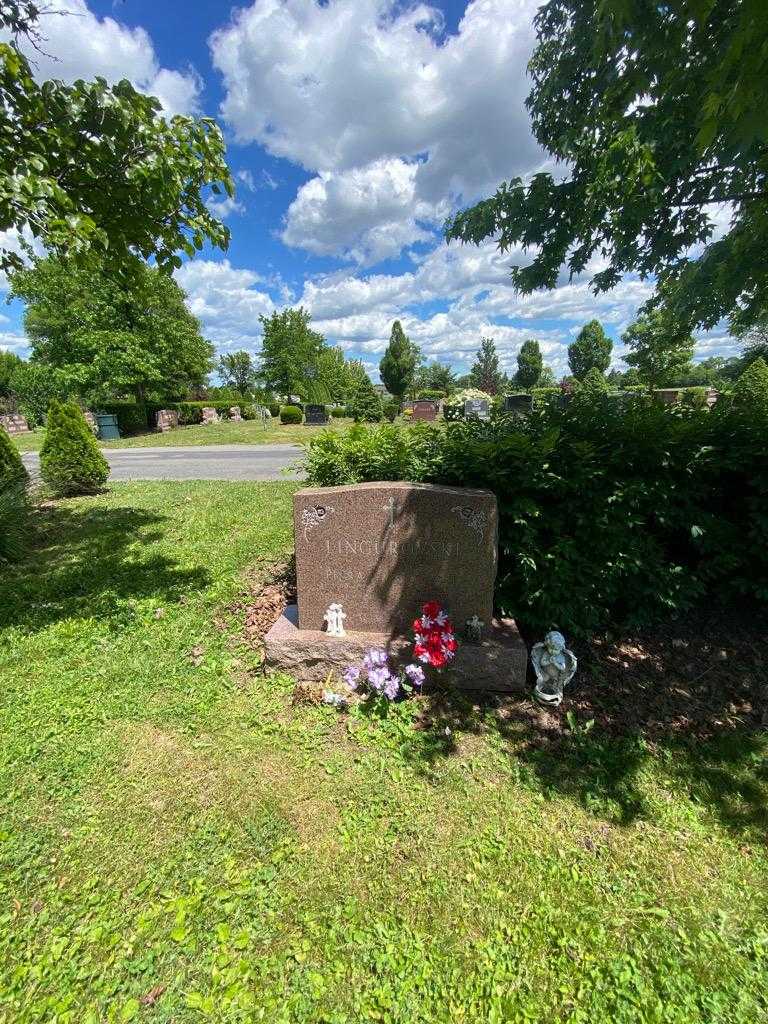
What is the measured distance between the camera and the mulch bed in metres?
2.89

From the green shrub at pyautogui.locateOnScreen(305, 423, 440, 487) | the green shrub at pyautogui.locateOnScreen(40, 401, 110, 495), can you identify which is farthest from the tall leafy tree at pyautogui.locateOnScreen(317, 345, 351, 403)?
the green shrub at pyautogui.locateOnScreen(305, 423, 440, 487)

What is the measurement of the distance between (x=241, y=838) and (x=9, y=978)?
34.3 inches

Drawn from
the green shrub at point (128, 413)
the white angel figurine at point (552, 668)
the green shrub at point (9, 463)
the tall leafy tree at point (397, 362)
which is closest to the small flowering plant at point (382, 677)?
the white angel figurine at point (552, 668)

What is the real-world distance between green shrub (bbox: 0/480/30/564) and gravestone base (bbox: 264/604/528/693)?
415 cm

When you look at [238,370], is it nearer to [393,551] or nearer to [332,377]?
[332,377]

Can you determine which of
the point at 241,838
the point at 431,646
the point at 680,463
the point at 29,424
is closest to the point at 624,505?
the point at 680,463

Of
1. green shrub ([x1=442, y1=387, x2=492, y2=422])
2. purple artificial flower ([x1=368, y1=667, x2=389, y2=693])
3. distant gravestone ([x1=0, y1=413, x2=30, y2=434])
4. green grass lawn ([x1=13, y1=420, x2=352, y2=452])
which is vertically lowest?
purple artificial flower ([x1=368, y1=667, x2=389, y2=693])

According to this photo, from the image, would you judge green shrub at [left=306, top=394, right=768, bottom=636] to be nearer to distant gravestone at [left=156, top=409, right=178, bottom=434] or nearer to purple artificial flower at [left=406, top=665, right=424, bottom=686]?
purple artificial flower at [left=406, top=665, right=424, bottom=686]

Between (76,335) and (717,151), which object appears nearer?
(717,151)

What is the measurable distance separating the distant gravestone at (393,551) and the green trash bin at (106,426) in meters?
21.8

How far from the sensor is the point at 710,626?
3.59m

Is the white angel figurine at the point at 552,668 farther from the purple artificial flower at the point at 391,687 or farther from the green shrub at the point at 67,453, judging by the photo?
the green shrub at the point at 67,453

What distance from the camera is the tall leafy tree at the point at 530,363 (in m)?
62.4

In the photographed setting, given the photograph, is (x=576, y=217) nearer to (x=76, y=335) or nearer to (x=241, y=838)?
(x=241, y=838)
